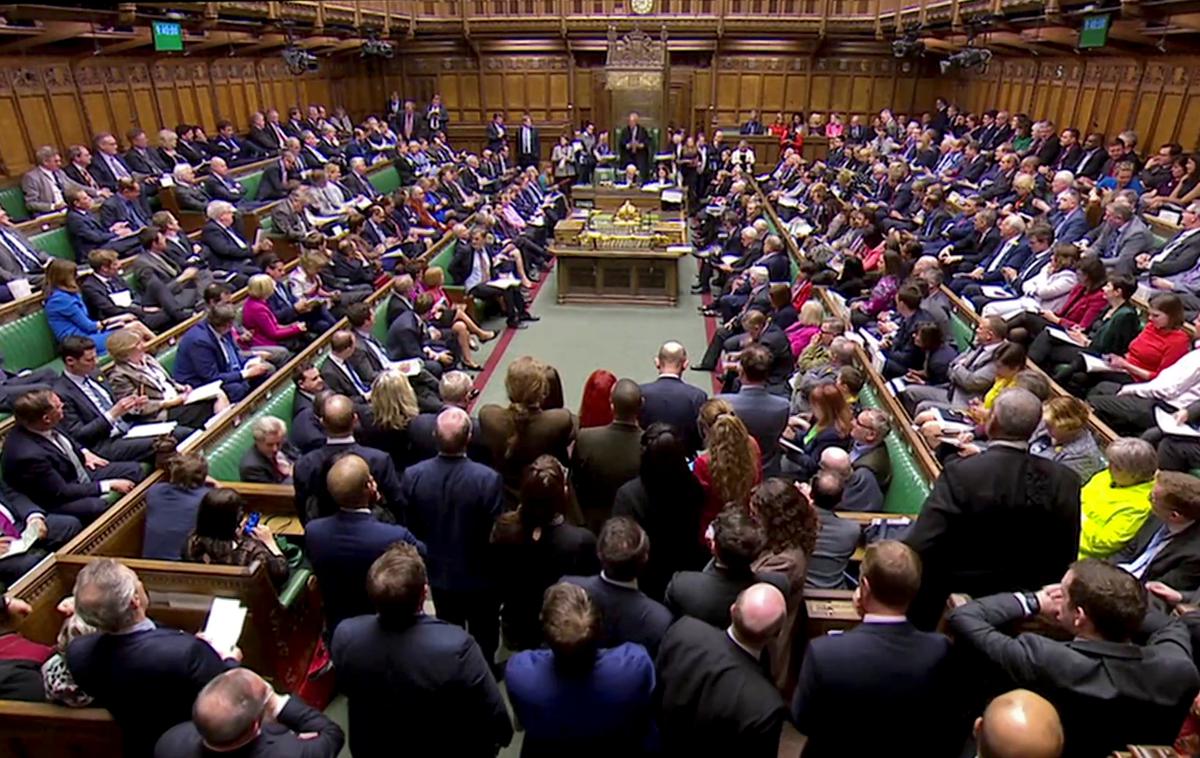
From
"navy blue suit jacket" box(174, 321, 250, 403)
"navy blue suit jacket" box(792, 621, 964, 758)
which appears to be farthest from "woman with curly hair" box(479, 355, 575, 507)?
"navy blue suit jacket" box(174, 321, 250, 403)

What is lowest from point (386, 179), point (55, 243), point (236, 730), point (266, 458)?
point (386, 179)

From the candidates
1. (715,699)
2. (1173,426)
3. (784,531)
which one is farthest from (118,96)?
(1173,426)

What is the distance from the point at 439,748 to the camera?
7.37ft

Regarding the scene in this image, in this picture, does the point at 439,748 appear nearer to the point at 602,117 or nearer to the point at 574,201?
the point at 574,201

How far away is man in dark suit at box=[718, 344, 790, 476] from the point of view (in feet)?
12.8

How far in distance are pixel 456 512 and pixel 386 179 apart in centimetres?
1142

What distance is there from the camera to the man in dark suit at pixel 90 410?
4160 mm

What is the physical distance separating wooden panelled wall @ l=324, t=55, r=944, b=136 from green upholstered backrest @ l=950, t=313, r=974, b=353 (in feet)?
38.6

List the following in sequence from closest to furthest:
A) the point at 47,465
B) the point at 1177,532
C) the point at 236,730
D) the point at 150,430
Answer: the point at 236,730 < the point at 1177,532 < the point at 47,465 < the point at 150,430

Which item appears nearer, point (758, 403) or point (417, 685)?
point (417, 685)

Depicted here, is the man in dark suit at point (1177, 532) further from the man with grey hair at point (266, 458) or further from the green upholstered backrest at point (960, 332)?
the man with grey hair at point (266, 458)

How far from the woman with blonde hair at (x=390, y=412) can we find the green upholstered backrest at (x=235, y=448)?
636 millimetres

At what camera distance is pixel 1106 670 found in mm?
1933

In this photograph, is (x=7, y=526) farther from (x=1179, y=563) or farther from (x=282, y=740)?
(x=1179, y=563)
